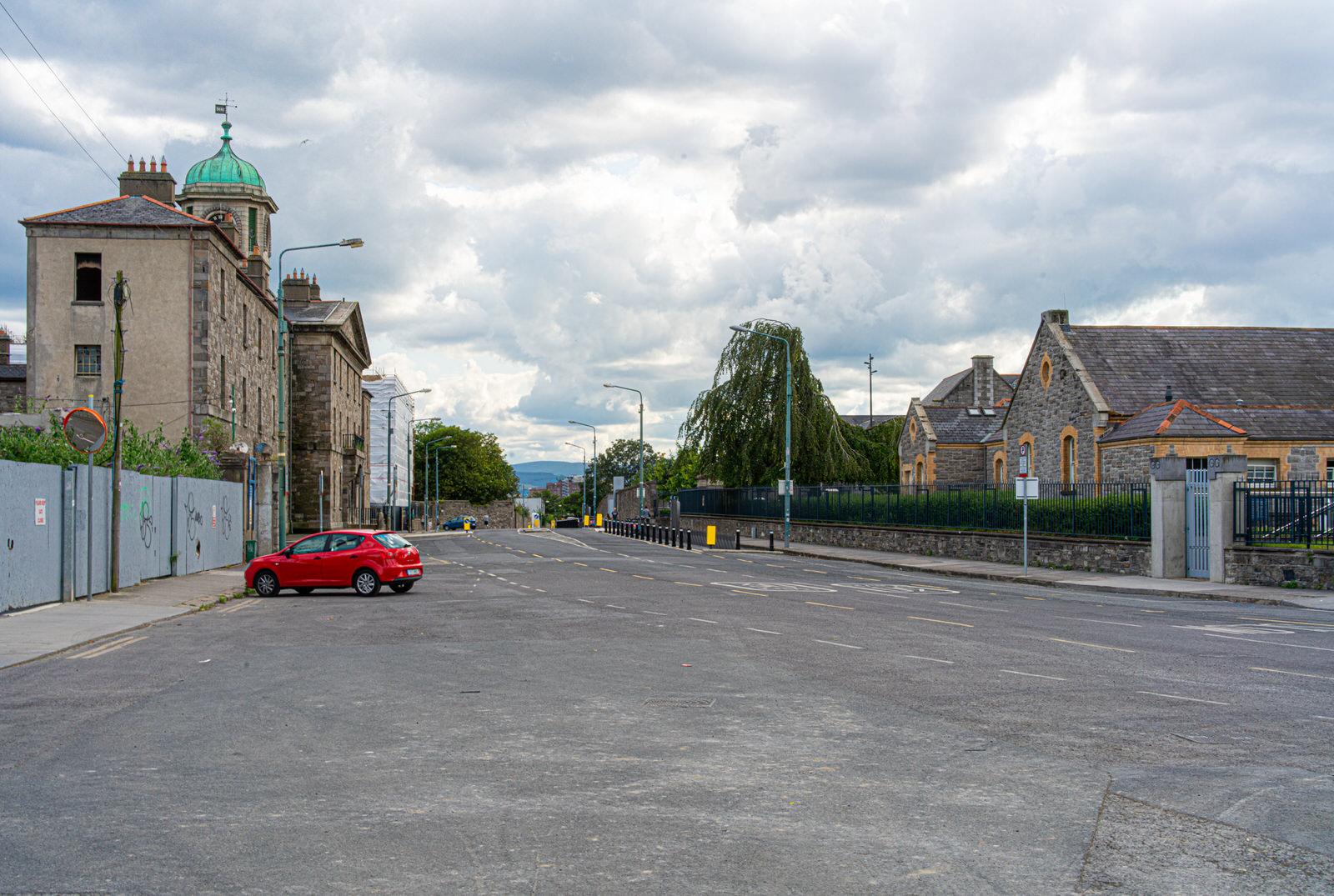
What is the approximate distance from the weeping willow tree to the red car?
35640 mm

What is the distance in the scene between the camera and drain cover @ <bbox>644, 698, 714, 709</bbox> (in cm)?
930

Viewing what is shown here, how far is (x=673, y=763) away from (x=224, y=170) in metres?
62.7

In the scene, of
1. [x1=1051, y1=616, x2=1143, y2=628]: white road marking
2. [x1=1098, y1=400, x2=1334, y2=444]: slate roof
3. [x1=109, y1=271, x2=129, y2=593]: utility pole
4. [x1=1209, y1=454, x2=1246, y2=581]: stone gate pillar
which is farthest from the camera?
[x1=1098, y1=400, x2=1334, y2=444]: slate roof

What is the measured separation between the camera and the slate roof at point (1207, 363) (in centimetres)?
4200

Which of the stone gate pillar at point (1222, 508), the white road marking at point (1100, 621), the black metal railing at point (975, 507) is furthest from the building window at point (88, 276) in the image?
the stone gate pillar at point (1222, 508)

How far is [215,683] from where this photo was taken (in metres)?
10.6

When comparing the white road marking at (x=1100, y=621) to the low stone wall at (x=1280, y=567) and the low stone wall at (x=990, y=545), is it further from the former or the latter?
the low stone wall at (x=990, y=545)

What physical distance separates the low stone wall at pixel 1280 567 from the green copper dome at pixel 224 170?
55.1m

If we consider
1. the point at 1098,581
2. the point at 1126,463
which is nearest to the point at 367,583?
the point at 1098,581

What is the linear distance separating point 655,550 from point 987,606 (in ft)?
84.9

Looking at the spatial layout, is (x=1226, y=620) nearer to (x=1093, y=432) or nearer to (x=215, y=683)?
(x=215, y=683)

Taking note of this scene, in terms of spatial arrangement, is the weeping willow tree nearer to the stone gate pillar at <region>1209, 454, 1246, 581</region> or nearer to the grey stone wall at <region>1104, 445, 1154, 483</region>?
the grey stone wall at <region>1104, 445, 1154, 483</region>

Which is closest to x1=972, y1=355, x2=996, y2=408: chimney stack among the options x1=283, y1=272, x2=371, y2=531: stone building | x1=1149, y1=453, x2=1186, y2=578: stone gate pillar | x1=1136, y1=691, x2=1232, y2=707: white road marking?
x1=283, y1=272, x2=371, y2=531: stone building

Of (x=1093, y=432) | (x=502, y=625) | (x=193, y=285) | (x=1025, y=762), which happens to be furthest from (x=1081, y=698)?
(x=193, y=285)
